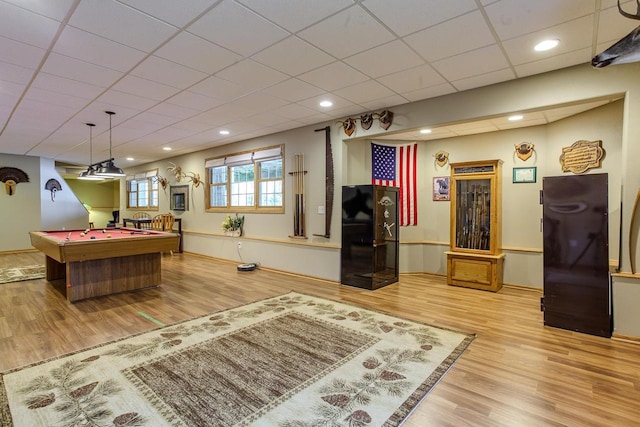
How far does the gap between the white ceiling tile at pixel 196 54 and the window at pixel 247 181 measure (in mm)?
3057

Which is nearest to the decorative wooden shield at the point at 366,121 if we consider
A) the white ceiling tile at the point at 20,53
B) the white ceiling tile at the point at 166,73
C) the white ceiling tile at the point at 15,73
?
the white ceiling tile at the point at 166,73

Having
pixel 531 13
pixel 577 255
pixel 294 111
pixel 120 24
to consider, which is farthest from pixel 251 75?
pixel 577 255

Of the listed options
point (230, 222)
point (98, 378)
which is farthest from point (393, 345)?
point (230, 222)

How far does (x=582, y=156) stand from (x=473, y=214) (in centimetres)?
166

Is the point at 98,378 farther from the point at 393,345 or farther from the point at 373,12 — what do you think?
the point at 373,12

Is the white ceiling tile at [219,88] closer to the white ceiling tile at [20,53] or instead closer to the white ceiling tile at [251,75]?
the white ceiling tile at [251,75]

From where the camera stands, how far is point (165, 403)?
2084 millimetres

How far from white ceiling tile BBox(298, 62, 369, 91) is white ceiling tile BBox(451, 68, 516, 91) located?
1147 mm

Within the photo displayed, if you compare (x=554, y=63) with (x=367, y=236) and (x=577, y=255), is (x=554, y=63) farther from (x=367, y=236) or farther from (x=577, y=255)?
(x=367, y=236)

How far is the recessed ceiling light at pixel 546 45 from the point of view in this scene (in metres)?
2.78

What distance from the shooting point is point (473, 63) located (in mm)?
3217

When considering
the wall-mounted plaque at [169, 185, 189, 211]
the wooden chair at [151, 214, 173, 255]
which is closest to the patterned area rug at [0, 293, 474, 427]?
the wall-mounted plaque at [169, 185, 189, 211]

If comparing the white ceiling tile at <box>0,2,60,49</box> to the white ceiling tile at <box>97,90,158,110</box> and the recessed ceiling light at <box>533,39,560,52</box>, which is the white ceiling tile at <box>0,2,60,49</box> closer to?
the white ceiling tile at <box>97,90,158,110</box>

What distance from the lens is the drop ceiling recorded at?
2.33 meters
